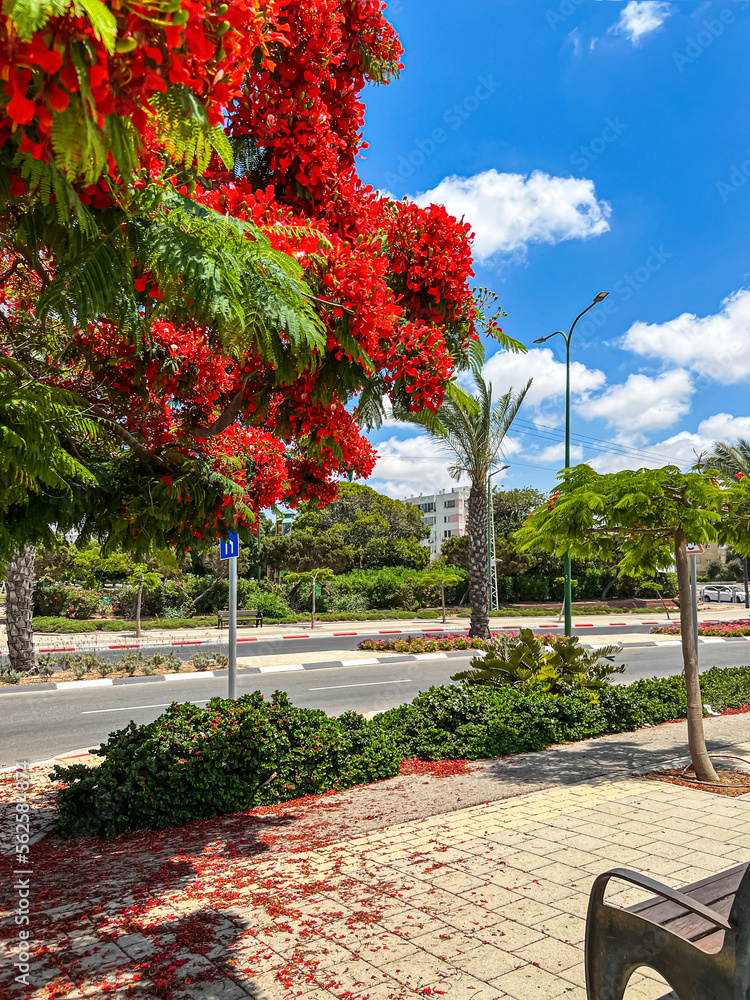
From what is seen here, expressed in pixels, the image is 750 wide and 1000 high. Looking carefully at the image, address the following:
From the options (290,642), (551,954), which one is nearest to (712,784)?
(551,954)

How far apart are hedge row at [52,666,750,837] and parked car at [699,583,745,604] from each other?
46486mm

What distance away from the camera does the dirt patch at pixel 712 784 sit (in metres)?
6.46

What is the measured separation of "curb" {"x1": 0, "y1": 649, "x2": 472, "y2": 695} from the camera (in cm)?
1366

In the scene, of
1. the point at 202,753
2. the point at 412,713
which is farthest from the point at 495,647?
the point at 202,753

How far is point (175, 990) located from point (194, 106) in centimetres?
343

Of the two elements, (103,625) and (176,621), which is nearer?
(103,625)

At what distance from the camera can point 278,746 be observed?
639 centimetres

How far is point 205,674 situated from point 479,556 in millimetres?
8278

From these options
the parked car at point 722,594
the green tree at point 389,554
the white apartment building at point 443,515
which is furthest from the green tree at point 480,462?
the white apartment building at point 443,515

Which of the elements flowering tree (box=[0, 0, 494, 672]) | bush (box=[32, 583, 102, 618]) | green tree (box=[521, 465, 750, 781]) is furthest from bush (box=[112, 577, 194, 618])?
flowering tree (box=[0, 0, 494, 672])

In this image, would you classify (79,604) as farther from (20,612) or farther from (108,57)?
(108,57)

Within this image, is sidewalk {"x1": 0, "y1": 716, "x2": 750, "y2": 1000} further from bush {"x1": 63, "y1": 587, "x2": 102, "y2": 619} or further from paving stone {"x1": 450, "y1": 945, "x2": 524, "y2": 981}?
bush {"x1": 63, "y1": 587, "x2": 102, "y2": 619}

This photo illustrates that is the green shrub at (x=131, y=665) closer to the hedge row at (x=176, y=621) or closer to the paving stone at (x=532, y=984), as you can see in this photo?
the hedge row at (x=176, y=621)

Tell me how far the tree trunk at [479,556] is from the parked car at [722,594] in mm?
36676
